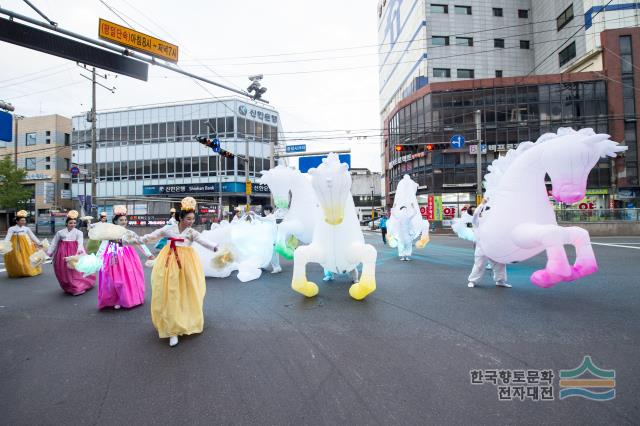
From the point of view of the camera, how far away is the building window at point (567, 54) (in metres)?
28.6

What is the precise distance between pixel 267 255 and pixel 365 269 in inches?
130

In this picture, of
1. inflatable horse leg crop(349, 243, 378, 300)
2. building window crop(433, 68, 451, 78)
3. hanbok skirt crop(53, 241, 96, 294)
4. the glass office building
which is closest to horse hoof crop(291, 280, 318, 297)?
inflatable horse leg crop(349, 243, 378, 300)

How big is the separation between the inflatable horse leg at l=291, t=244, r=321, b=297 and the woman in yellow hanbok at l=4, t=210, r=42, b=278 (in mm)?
6841

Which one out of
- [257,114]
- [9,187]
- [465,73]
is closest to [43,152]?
[9,187]

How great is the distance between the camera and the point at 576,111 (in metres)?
27.1

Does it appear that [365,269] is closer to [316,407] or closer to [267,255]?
[316,407]

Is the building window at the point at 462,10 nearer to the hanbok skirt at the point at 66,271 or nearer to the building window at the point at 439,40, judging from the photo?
the building window at the point at 439,40

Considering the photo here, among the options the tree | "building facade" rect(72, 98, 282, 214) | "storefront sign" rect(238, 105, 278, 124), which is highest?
"storefront sign" rect(238, 105, 278, 124)

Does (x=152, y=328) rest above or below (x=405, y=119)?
below

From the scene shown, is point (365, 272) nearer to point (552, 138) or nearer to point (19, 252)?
point (552, 138)

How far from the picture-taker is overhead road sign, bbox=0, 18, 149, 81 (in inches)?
198

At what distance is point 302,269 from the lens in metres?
4.80

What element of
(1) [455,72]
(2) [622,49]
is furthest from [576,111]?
(1) [455,72]
